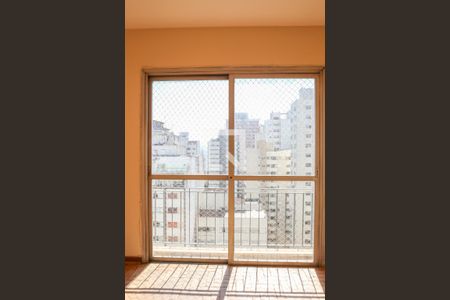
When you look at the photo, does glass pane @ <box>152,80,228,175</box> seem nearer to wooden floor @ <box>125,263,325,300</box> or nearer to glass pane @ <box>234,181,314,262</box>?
glass pane @ <box>234,181,314,262</box>

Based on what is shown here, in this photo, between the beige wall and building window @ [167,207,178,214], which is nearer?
the beige wall

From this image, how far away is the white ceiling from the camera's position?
9.37ft

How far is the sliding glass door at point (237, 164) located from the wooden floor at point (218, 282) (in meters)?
0.19

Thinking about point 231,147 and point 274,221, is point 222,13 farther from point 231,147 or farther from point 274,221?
point 274,221

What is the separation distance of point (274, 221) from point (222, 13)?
7.26 feet

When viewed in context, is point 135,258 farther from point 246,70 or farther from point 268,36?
point 268,36

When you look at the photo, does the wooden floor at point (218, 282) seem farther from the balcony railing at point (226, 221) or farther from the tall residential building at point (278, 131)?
the tall residential building at point (278, 131)

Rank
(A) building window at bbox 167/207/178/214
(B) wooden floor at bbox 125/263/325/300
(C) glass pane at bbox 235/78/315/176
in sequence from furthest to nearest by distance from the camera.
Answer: (A) building window at bbox 167/207/178/214
(C) glass pane at bbox 235/78/315/176
(B) wooden floor at bbox 125/263/325/300

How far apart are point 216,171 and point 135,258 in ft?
4.31

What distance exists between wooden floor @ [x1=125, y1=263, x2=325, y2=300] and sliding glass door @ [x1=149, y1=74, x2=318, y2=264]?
0.62 feet

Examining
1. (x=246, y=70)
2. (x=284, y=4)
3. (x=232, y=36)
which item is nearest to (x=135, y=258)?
(x=246, y=70)

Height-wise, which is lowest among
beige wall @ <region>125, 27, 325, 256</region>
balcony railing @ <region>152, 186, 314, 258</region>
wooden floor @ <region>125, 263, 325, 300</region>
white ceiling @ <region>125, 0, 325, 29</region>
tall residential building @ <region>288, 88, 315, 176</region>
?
wooden floor @ <region>125, 263, 325, 300</region>

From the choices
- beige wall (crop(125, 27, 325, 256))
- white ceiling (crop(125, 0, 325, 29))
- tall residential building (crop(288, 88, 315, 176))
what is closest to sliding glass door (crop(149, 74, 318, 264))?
tall residential building (crop(288, 88, 315, 176))

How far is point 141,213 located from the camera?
139 inches
